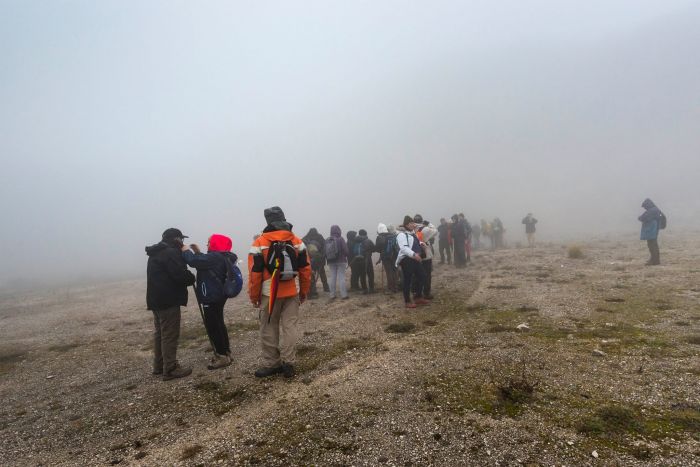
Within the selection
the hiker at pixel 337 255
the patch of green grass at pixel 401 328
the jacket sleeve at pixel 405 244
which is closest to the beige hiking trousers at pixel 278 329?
the patch of green grass at pixel 401 328

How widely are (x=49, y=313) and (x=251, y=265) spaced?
17792 mm

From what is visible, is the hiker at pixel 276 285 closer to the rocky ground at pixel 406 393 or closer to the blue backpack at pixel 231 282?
the rocky ground at pixel 406 393

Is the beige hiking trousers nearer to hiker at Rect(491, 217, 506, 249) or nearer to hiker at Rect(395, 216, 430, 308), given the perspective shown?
hiker at Rect(395, 216, 430, 308)

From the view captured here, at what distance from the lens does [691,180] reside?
112 meters

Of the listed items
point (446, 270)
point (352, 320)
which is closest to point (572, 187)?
point (446, 270)

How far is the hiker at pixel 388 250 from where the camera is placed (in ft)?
44.8

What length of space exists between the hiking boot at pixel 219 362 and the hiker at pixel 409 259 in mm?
5712

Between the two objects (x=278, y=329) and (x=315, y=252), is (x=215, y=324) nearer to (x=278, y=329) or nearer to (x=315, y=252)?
(x=278, y=329)

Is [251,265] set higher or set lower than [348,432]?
higher

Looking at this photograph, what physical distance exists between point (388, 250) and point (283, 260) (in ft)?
24.4

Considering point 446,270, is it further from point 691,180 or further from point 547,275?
point 691,180

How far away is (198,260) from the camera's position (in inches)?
289

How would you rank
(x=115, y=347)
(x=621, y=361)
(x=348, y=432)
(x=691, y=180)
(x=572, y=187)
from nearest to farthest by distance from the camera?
1. (x=348, y=432)
2. (x=621, y=361)
3. (x=115, y=347)
4. (x=691, y=180)
5. (x=572, y=187)

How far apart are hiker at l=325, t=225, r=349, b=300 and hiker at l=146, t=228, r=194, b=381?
6618mm
